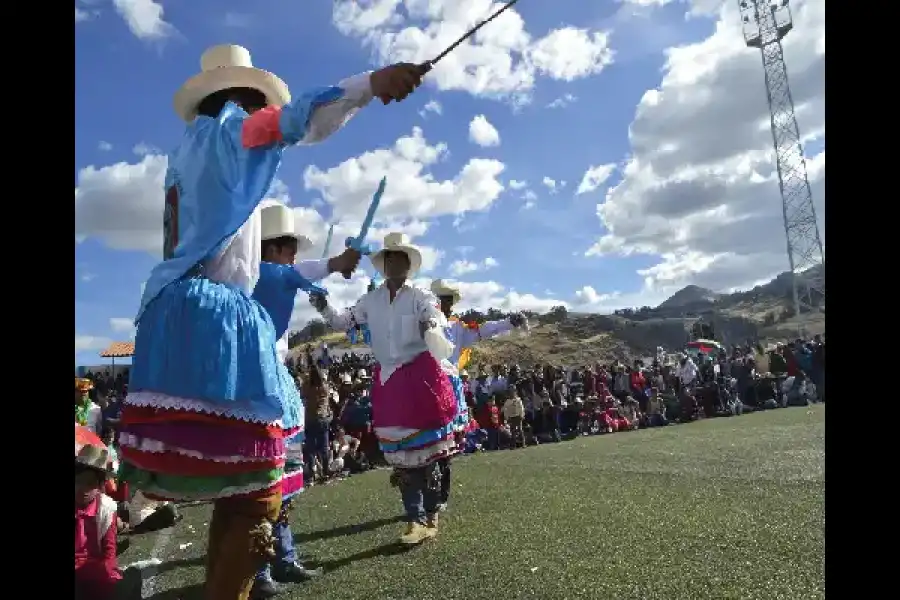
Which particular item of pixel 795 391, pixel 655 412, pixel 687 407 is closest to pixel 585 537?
pixel 655 412

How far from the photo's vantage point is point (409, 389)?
582cm

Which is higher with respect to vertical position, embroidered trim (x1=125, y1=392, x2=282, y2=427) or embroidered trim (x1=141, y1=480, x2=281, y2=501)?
embroidered trim (x1=125, y1=392, x2=282, y2=427)

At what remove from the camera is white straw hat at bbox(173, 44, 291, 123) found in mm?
2949

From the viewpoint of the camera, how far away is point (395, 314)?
233 inches

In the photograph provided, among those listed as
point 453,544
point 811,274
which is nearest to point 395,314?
point 453,544

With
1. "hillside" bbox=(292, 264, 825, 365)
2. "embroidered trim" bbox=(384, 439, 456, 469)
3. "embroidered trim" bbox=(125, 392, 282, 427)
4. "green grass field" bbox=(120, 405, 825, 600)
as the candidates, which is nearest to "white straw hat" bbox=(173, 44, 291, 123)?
"embroidered trim" bbox=(125, 392, 282, 427)

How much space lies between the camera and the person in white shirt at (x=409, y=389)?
5.71m

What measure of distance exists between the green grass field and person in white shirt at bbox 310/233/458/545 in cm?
52

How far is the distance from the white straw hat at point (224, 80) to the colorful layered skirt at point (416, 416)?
126 inches

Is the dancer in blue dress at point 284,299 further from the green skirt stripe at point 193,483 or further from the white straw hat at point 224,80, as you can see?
the green skirt stripe at point 193,483

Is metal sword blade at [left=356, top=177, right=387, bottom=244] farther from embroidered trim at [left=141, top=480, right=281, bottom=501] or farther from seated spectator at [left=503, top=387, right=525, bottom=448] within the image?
seated spectator at [left=503, top=387, right=525, bottom=448]

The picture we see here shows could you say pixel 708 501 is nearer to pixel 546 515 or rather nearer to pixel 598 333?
pixel 546 515

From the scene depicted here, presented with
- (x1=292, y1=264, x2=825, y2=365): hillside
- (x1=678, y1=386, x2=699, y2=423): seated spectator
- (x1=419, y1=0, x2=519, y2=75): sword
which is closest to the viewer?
(x1=419, y1=0, x2=519, y2=75): sword

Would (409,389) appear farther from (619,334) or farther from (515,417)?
(619,334)
